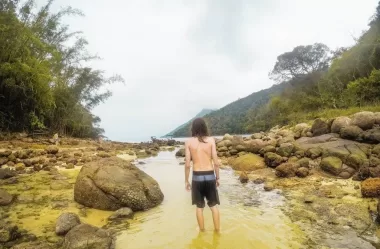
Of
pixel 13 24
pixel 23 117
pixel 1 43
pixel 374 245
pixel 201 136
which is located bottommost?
pixel 374 245

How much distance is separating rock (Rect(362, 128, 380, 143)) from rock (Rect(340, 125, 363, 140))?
0.20 metres

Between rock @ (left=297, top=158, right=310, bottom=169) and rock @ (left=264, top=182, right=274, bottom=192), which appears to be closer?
rock @ (left=264, top=182, right=274, bottom=192)

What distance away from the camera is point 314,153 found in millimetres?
9555

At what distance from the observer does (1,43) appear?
12.0 m

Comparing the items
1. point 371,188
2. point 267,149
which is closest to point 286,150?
point 267,149

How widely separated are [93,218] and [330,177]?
6.68m

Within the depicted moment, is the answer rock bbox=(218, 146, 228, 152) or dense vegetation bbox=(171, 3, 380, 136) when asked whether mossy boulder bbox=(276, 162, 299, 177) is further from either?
rock bbox=(218, 146, 228, 152)

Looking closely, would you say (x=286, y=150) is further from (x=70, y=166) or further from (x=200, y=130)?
(x=70, y=166)

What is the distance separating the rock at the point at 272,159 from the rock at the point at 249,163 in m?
0.26

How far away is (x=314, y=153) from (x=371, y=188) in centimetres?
360

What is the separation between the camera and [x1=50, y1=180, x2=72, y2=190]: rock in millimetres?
7220

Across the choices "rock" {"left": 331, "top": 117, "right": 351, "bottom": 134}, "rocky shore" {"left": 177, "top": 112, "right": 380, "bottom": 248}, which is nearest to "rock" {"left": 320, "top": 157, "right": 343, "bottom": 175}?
"rocky shore" {"left": 177, "top": 112, "right": 380, "bottom": 248}

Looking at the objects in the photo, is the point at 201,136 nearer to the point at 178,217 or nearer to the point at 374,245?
the point at 178,217

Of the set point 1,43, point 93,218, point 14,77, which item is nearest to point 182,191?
point 93,218
